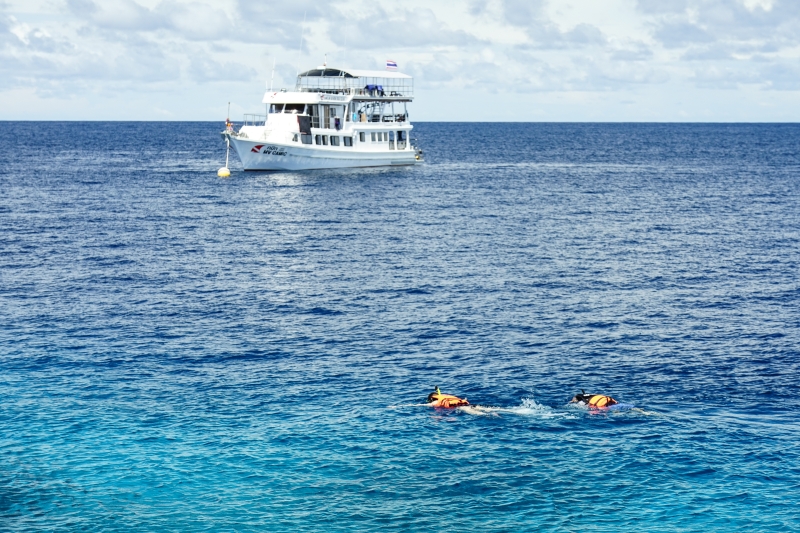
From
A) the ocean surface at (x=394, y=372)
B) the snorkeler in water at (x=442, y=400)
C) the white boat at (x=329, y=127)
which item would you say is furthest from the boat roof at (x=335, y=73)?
the snorkeler in water at (x=442, y=400)

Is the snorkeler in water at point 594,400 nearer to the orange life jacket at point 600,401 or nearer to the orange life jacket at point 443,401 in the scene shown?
the orange life jacket at point 600,401

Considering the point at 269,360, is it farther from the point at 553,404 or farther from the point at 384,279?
the point at 384,279

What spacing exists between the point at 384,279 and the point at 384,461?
34.3 meters

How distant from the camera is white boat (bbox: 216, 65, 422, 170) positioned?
14212 cm

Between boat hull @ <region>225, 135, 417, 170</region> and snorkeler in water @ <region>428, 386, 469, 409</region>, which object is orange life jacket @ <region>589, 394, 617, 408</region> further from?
boat hull @ <region>225, 135, 417, 170</region>

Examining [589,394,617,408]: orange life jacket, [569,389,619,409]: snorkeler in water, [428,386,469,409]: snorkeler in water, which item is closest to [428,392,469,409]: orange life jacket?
[428,386,469,409]: snorkeler in water

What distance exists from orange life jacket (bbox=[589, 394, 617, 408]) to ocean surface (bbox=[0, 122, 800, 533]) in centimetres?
74

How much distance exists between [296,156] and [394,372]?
98.6 m

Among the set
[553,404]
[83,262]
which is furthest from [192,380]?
[83,262]

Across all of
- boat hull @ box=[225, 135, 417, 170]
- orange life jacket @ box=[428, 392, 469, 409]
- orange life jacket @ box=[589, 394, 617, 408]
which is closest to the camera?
orange life jacket @ box=[589, 394, 617, 408]

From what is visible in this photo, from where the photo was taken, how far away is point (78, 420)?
43.8 m

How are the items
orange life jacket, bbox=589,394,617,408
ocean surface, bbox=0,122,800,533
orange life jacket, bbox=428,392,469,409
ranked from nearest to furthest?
ocean surface, bbox=0,122,800,533
orange life jacket, bbox=589,394,617,408
orange life jacket, bbox=428,392,469,409

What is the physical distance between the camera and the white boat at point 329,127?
142125mm

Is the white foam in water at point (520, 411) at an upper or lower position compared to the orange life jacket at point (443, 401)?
lower
